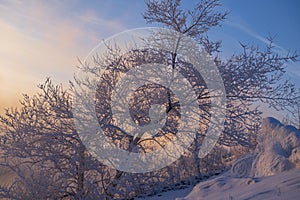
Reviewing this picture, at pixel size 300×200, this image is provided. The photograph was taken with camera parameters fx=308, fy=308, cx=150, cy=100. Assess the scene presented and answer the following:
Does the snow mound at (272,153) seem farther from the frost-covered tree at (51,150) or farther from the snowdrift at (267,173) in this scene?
the frost-covered tree at (51,150)

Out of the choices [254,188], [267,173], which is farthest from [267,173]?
[254,188]

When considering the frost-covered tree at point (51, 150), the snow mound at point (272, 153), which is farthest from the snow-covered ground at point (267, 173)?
the frost-covered tree at point (51, 150)

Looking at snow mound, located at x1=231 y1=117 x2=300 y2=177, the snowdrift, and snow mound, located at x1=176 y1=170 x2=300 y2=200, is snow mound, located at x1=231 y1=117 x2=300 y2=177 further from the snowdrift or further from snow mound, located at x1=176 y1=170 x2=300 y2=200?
Answer: snow mound, located at x1=176 y1=170 x2=300 y2=200

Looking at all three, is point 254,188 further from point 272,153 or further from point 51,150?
point 51,150

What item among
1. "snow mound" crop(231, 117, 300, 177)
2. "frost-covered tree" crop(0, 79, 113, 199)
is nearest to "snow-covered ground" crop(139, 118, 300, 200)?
"snow mound" crop(231, 117, 300, 177)

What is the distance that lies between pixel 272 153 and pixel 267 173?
53 cm

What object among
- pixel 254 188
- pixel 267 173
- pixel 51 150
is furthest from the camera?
pixel 51 150

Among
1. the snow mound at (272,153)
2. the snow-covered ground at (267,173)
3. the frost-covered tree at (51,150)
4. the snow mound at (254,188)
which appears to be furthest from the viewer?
the frost-covered tree at (51,150)

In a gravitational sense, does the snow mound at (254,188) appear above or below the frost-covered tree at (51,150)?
below

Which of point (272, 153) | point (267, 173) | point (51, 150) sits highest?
point (51, 150)

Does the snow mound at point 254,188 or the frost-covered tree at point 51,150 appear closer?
the snow mound at point 254,188

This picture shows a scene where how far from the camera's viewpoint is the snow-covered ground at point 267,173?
412 cm

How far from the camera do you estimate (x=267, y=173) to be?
528 cm

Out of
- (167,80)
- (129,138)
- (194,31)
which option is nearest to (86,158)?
(129,138)
